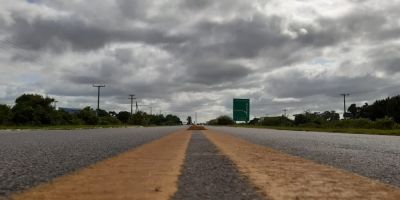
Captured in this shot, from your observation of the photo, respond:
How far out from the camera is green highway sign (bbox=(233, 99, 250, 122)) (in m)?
82.4

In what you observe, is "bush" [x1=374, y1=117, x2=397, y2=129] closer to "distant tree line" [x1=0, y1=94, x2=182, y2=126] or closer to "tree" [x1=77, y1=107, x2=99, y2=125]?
"distant tree line" [x1=0, y1=94, x2=182, y2=126]

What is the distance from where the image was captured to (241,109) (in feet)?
271

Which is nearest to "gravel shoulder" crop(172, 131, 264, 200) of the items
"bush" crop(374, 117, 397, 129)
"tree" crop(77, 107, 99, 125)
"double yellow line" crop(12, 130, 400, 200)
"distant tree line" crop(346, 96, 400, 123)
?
"double yellow line" crop(12, 130, 400, 200)

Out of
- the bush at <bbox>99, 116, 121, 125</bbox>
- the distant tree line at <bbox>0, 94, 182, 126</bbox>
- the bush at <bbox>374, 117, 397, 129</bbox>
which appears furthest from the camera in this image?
the bush at <bbox>99, 116, 121, 125</bbox>

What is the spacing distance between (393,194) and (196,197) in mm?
2345

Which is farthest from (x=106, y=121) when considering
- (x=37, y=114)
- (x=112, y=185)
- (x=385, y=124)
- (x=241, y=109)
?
(x=112, y=185)

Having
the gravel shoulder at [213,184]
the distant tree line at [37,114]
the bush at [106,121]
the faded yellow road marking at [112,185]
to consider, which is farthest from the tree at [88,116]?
the faded yellow road marking at [112,185]

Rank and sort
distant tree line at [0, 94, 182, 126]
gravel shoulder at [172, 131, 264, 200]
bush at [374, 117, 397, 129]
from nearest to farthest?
gravel shoulder at [172, 131, 264, 200] → bush at [374, 117, 397, 129] → distant tree line at [0, 94, 182, 126]

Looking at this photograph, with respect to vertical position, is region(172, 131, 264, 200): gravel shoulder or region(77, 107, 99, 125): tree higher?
region(77, 107, 99, 125): tree

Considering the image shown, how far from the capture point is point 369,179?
8.04 metres

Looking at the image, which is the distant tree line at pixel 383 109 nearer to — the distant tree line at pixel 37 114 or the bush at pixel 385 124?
the bush at pixel 385 124

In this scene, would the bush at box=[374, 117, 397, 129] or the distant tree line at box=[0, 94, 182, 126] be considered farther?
the distant tree line at box=[0, 94, 182, 126]

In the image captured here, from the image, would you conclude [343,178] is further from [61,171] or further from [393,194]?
[61,171]

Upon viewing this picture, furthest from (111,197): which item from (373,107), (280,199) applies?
(373,107)
